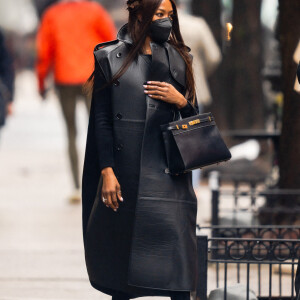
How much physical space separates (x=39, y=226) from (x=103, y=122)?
408cm

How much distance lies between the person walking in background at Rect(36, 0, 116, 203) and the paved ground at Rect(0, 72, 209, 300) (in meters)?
0.69

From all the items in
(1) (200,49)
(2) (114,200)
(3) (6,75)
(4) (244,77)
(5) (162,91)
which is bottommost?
(2) (114,200)

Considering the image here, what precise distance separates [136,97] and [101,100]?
0.58ft

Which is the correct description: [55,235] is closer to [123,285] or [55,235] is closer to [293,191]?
[293,191]

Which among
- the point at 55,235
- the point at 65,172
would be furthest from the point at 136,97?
the point at 65,172

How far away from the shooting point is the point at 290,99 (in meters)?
7.07

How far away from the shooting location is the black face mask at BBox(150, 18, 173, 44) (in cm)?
423

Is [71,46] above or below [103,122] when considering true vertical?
above

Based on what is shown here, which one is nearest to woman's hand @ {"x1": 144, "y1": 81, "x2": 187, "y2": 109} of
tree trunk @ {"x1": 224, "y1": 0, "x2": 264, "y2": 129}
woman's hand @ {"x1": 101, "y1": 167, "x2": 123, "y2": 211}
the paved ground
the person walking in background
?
woman's hand @ {"x1": 101, "y1": 167, "x2": 123, "y2": 211}

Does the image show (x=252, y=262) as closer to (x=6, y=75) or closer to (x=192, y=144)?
(x=192, y=144)

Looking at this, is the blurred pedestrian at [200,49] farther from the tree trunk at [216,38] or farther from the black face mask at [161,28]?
the black face mask at [161,28]

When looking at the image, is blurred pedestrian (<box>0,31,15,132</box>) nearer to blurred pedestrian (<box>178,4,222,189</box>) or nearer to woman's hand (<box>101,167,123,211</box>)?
blurred pedestrian (<box>178,4,222,189</box>)

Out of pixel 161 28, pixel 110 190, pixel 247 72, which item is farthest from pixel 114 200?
pixel 247 72

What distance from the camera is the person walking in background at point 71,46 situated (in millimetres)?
9414
